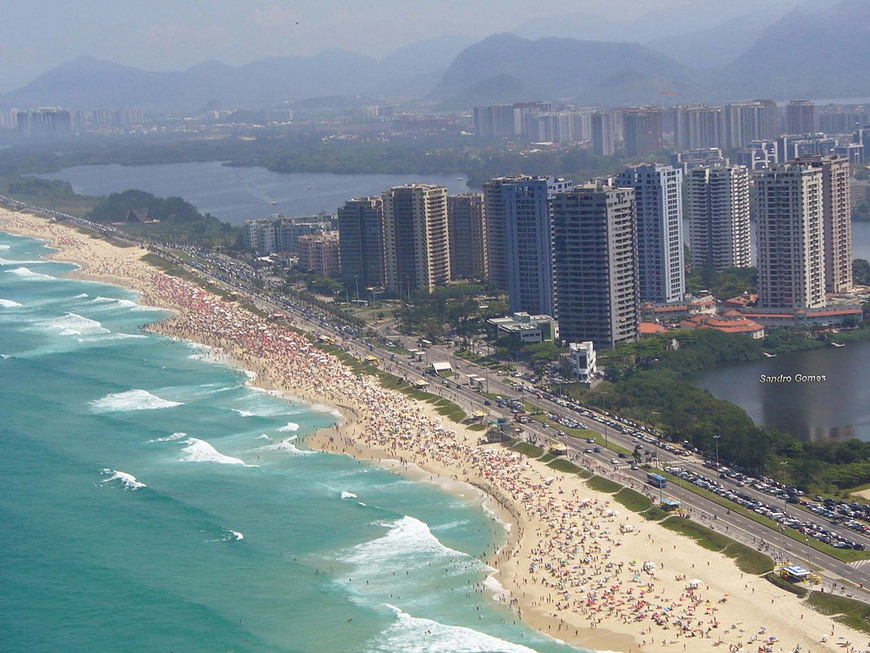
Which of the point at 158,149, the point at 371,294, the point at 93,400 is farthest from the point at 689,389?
the point at 158,149

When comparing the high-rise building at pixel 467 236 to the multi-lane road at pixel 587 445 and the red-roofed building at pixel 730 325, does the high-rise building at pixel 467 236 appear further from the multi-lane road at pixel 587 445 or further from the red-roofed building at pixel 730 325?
the red-roofed building at pixel 730 325

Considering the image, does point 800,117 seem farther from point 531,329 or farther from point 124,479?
point 124,479

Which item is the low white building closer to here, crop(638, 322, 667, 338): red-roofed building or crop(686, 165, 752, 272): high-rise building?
crop(638, 322, 667, 338): red-roofed building

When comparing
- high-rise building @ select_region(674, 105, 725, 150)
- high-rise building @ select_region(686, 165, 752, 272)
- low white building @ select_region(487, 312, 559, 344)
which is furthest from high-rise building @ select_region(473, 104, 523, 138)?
low white building @ select_region(487, 312, 559, 344)

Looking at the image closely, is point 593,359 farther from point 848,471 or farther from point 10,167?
point 10,167

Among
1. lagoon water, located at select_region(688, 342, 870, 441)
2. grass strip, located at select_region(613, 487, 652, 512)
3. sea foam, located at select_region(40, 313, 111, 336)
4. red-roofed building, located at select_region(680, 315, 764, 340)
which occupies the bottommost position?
grass strip, located at select_region(613, 487, 652, 512)

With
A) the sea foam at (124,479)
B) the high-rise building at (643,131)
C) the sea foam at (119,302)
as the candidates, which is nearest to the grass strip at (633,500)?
the sea foam at (124,479)
